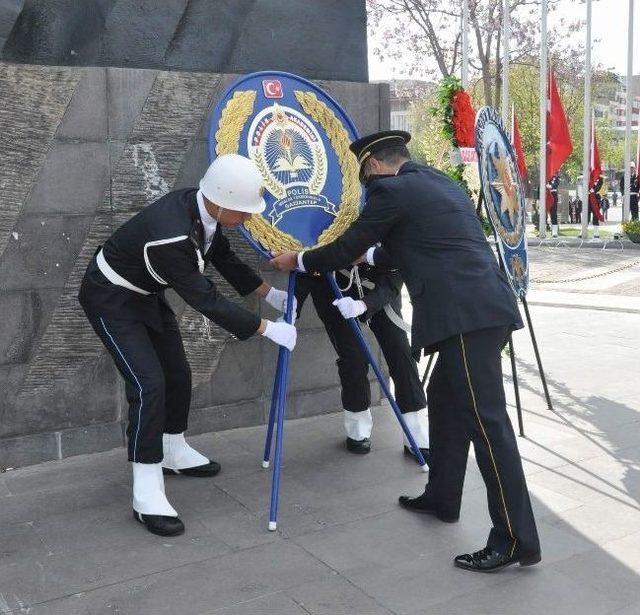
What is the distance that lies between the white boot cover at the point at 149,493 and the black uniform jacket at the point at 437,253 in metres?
1.39

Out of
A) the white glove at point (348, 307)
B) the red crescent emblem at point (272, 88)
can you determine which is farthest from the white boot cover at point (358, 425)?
the red crescent emblem at point (272, 88)

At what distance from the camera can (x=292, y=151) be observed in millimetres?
4512

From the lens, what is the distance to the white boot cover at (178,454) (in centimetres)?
466

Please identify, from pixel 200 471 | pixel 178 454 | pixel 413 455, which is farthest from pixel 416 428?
pixel 178 454

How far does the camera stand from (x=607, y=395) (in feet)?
21.0

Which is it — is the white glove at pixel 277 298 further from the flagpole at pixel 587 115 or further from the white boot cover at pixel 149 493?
the flagpole at pixel 587 115

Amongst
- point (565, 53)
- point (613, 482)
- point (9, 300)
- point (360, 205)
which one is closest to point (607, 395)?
point (613, 482)

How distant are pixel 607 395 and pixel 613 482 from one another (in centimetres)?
198

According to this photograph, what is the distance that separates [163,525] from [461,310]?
67.0 inches

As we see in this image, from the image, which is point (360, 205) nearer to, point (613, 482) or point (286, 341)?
point (286, 341)

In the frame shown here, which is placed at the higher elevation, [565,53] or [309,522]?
[565,53]

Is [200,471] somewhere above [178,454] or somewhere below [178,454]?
below

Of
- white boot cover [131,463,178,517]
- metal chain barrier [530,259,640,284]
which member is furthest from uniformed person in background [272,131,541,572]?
metal chain barrier [530,259,640,284]

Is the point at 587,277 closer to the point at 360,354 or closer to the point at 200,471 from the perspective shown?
the point at 360,354
